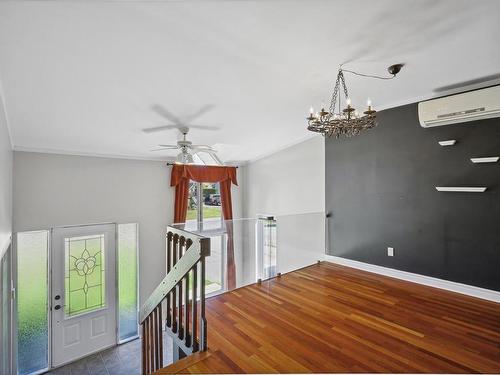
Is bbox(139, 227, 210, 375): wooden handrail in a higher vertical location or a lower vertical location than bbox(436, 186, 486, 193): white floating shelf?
lower

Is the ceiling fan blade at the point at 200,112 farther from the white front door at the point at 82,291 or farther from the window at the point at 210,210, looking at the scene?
the white front door at the point at 82,291

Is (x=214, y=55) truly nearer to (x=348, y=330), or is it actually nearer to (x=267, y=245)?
(x=348, y=330)

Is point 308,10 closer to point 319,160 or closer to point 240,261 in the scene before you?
point 319,160

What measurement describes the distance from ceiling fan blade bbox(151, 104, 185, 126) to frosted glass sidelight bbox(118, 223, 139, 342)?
2.60 m

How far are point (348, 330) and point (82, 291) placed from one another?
4.48 m

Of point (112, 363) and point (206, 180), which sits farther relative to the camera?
point (206, 180)

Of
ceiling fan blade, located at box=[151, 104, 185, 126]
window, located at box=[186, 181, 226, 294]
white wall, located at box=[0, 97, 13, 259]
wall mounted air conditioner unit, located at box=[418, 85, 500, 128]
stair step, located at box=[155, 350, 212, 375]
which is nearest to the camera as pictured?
stair step, located at box=[155, 350, 212, 375]

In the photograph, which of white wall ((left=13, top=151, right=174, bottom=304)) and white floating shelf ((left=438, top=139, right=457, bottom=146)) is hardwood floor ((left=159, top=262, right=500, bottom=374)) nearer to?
white floating shelf ((left=438, top=139, right=457, bottom=146))

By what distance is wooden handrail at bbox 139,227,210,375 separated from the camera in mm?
2105

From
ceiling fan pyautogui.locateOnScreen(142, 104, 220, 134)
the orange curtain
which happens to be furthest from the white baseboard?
ceiling fan pyautogui.locateOnScreen(142, 104, 220, 134)

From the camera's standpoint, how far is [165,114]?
328 cm

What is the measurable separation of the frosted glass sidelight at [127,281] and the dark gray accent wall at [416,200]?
3.79 m

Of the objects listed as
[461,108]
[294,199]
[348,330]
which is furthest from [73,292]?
[461,108]

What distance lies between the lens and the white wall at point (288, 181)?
496 centimetres
